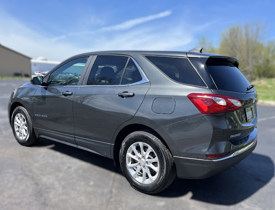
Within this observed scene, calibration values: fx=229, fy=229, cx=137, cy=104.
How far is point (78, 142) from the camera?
3.39 m

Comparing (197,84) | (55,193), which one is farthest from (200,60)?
(55,193)

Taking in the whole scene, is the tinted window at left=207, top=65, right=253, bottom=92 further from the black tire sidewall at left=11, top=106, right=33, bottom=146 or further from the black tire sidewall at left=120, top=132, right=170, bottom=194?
the black tire sidewall at left=11, top=106, right=33, bottom=146

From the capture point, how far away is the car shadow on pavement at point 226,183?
8.89 ft

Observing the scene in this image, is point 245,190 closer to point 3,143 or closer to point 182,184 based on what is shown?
point 182,184

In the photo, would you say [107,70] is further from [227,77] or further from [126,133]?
[227,77]

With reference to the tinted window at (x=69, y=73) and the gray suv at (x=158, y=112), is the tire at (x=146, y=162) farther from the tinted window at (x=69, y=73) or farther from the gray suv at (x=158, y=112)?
the tinted window at (x=69, y=73)

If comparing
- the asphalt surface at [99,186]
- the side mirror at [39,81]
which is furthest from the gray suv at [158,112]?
the side mirror at [39,81]

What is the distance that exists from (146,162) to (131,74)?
3.62 feet

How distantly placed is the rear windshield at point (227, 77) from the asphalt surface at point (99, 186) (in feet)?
4.18

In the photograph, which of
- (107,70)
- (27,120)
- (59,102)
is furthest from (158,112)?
(27,120)

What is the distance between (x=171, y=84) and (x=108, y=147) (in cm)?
119

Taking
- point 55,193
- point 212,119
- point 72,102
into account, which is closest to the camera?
point 212,119

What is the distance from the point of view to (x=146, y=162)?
8.89ft

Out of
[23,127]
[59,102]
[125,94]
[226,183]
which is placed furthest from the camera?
[23,127]
